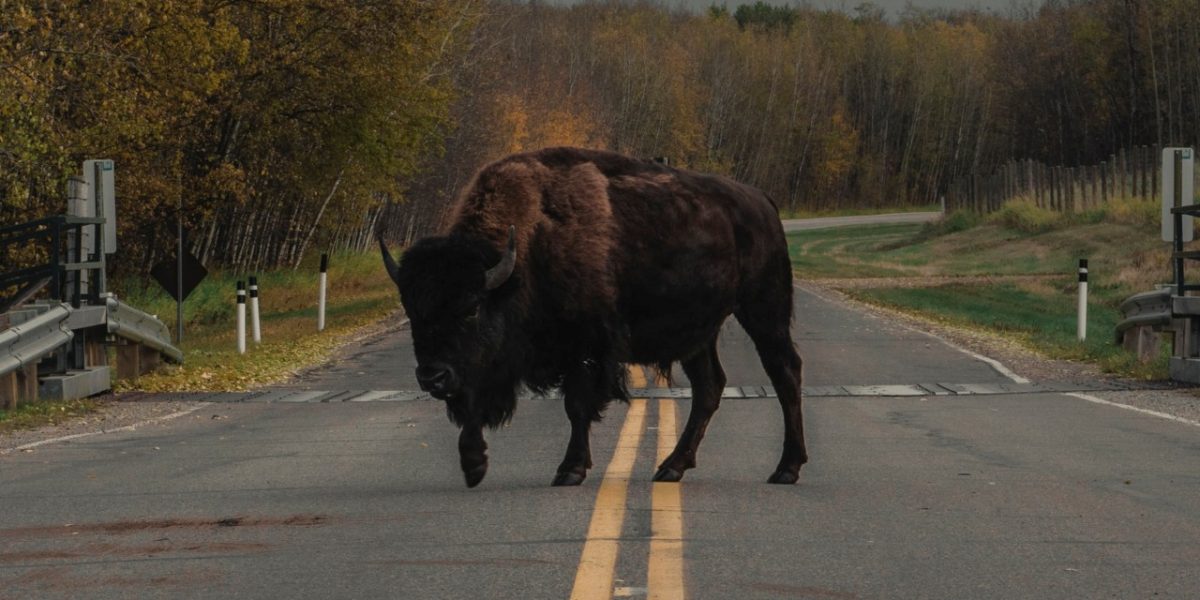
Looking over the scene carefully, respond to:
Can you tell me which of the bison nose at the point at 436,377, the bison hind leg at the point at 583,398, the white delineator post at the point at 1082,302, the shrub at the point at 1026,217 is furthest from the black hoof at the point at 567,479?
the shrub at the point at 1026,217

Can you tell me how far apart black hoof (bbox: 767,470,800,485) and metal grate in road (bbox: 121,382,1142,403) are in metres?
5.70

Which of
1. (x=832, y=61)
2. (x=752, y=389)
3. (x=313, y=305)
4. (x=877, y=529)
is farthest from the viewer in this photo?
(x=832, y=61)

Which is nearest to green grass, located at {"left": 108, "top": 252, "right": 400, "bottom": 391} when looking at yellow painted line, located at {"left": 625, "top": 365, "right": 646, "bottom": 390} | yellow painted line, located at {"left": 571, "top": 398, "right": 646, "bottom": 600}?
yellow painted line, located at {"left": 625, "top": 365, "right": 646, "bottom": 390}

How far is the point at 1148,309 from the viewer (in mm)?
18312

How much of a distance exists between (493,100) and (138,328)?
4815cm

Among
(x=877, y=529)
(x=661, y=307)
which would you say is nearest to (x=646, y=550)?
(x=877, y=529)

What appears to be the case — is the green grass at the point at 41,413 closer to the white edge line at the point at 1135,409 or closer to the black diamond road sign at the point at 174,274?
the white edge line at the point at 1135,409

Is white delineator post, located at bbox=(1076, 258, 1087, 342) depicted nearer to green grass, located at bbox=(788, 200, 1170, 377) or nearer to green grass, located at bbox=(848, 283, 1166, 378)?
green grass, located at bbox=(848, 283, 1166, 378)

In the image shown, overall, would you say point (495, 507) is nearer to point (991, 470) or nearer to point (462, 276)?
point (462, 276)

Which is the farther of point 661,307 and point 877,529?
point 661,307

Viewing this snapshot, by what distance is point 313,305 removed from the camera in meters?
37.6

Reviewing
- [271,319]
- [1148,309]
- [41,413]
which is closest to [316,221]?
[271,319]

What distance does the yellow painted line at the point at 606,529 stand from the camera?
6109 millimetres

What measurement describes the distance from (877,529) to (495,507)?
1838 millimetres
